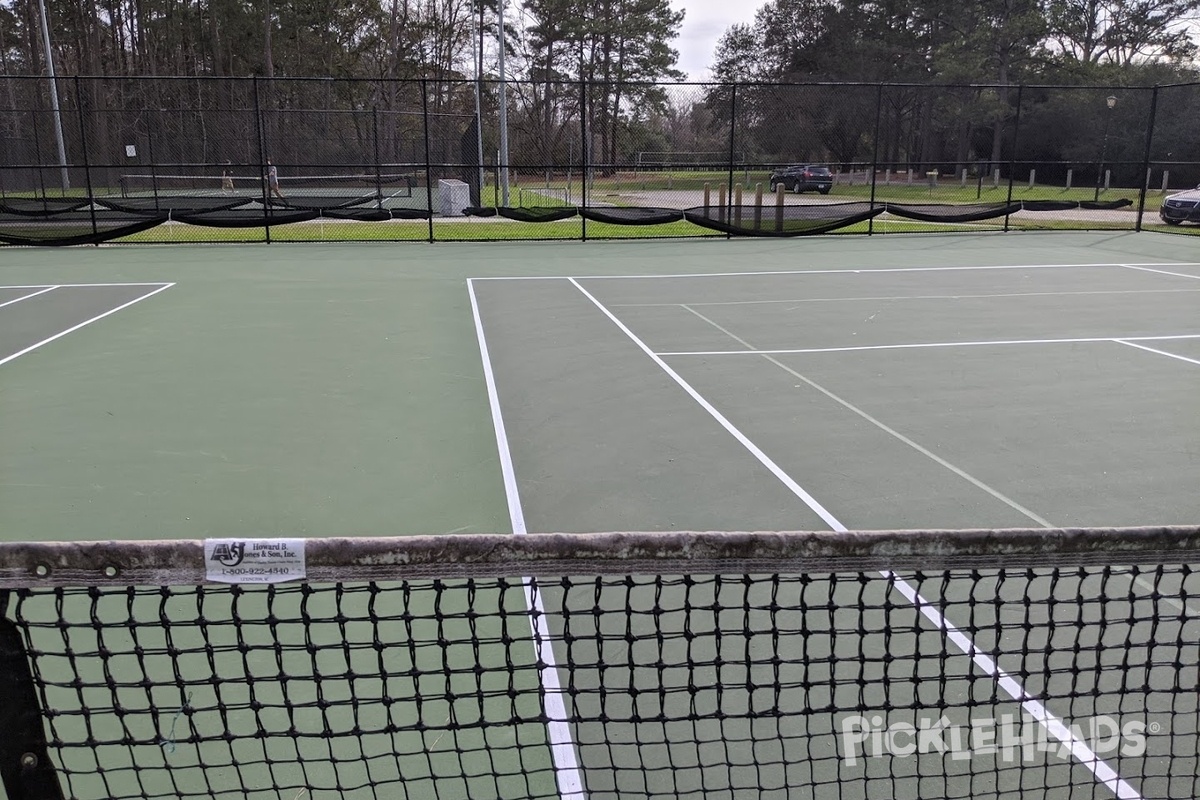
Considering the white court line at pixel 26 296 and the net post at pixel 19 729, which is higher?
the net post at pixel 19 729

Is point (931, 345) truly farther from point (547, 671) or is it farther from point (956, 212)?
point (956, 212)

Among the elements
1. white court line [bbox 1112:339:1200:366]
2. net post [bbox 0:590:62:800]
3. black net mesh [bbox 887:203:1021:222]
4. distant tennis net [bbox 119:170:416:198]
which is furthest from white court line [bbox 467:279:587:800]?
distant tennis net [bbox 119:170:416:198]

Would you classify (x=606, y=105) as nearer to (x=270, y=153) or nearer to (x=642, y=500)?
(x=270, y=153)

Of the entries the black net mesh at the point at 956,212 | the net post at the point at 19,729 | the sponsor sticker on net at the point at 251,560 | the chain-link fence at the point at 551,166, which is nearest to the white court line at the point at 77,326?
the chain-link fence at the point at 551,166

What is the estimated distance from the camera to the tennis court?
2.80m

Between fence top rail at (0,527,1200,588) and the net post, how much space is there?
173 mm

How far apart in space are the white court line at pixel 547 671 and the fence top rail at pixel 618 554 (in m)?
0.15

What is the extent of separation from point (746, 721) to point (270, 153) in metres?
25.3

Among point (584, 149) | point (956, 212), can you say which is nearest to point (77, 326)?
point (584, 149)

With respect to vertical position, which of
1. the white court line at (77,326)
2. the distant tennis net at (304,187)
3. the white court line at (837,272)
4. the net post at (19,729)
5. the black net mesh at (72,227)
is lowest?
the white court line at (77,326)

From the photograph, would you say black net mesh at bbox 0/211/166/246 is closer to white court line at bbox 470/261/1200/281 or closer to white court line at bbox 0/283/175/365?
white court line at bbox 0/283/175/365

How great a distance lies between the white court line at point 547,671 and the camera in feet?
8.18

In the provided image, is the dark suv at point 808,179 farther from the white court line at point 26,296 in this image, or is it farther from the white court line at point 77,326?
the white court line at point 26,296

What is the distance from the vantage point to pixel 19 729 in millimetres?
2045
